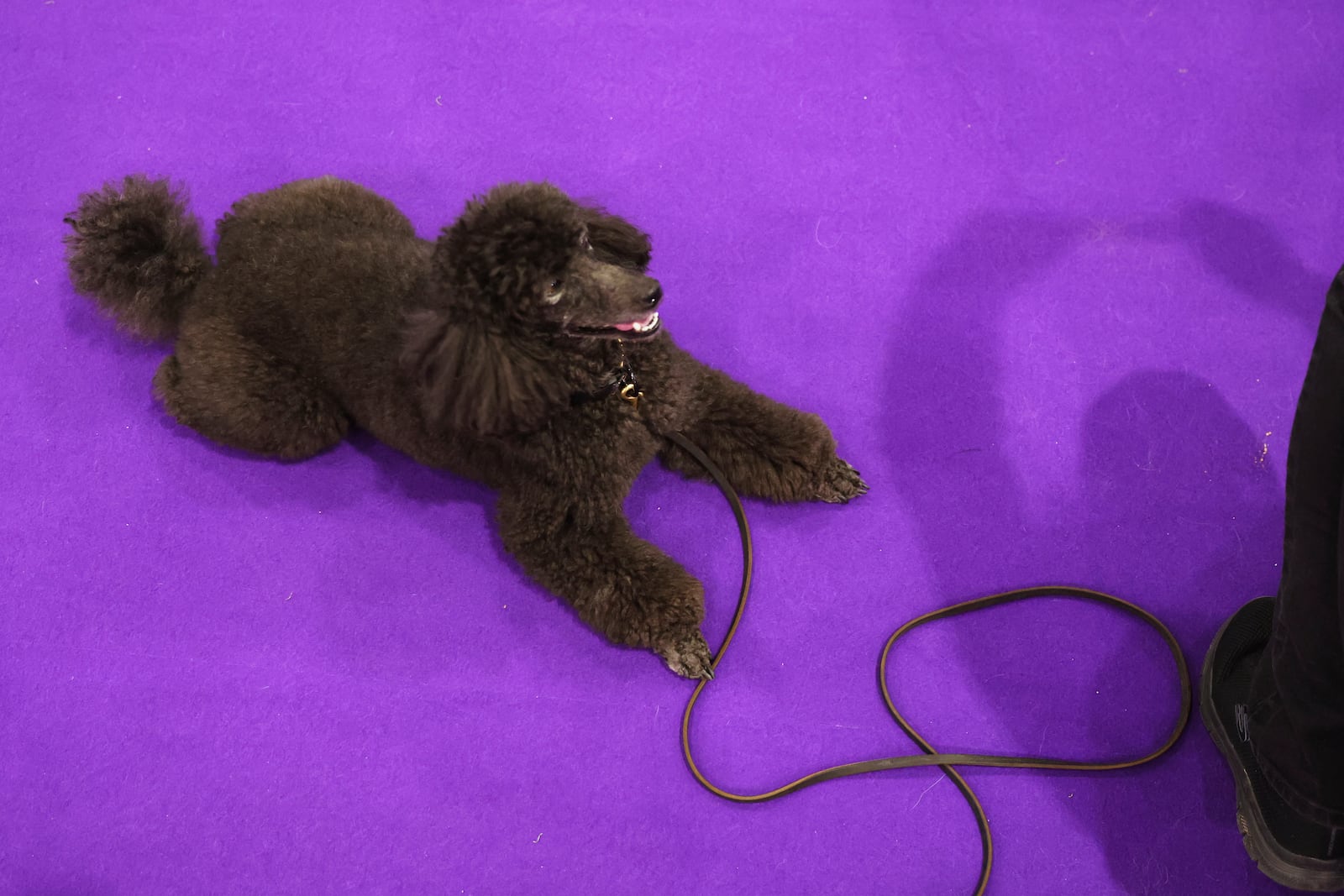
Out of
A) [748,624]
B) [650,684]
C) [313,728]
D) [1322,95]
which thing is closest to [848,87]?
[1322,95]

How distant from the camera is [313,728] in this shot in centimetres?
202

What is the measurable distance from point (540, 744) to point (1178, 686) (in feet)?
4.60

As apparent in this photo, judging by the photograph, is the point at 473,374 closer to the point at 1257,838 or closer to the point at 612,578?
the point at 612,578

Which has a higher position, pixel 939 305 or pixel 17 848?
pixel 939 305

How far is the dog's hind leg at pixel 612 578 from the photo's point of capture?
6.30 feet

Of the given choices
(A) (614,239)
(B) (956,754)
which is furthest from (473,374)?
(B) (956,754)

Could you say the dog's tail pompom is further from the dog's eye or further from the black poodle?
the dog's eye

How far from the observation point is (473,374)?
155 cm

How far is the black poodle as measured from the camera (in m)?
1.56

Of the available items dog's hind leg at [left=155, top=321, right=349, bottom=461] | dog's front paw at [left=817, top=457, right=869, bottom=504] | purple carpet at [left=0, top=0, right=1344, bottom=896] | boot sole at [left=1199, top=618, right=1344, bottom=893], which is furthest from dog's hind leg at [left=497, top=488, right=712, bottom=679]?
boot sole at [left=1199, top=618, right=1344, bottom=893]

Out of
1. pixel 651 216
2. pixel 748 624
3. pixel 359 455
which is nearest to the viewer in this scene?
pixel 748 624

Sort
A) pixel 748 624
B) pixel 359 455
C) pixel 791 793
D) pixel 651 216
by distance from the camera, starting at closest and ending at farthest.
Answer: pixel 791 793 < pixel 748 624 < pixel 359 455 < pixel 651 216

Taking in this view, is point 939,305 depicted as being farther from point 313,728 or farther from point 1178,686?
point 313,728

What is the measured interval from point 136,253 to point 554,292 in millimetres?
1082
